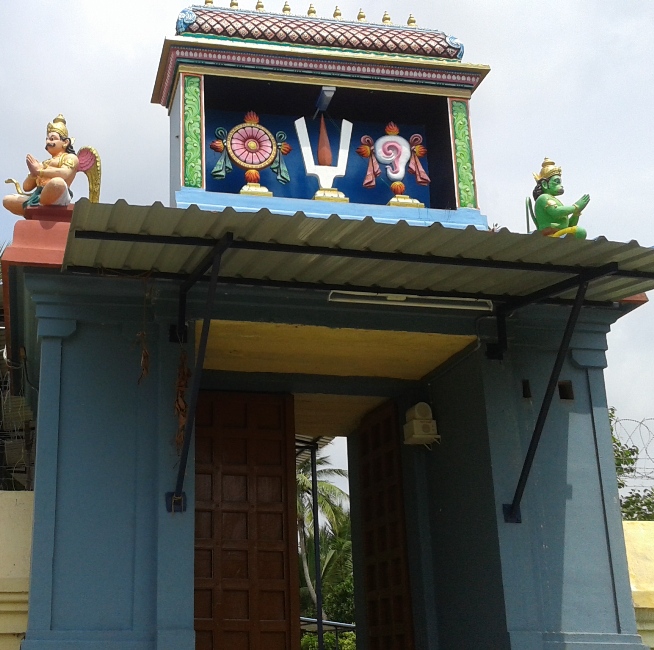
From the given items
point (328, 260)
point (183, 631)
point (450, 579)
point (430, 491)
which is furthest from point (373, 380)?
point (183, 631)

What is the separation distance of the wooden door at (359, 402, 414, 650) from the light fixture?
1.80 meters

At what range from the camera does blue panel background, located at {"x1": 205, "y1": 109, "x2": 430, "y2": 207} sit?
904 cm

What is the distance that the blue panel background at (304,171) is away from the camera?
9.04 metres

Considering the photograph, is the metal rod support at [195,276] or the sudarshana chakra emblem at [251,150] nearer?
the metal rod support at [195,276]

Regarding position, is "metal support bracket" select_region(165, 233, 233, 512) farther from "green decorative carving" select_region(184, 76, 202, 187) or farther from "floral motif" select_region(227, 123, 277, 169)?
"floral motif" select_region(227, 123, 277, 169)

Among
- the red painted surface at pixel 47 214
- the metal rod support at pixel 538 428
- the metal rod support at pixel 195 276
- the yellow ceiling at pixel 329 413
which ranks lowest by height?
the metal rod support at pixel 538 428

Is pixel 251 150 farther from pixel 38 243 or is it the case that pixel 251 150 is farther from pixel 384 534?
pixel 384 534

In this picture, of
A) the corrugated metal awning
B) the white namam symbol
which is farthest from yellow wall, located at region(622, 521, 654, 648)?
the white namam symbol

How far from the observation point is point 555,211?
8.37m

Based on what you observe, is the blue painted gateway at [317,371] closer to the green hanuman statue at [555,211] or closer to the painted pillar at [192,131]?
the painted pillar at [192,131]

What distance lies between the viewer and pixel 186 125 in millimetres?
8930

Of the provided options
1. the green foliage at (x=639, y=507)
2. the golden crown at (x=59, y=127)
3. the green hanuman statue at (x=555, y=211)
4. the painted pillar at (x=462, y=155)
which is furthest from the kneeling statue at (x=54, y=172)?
the green foliage at (x=639, y=507)

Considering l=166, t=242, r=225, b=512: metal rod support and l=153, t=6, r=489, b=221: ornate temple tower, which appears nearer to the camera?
l=166, t=242, r=225, b=512: metal rod support

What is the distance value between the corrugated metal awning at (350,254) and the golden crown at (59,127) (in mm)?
1493
